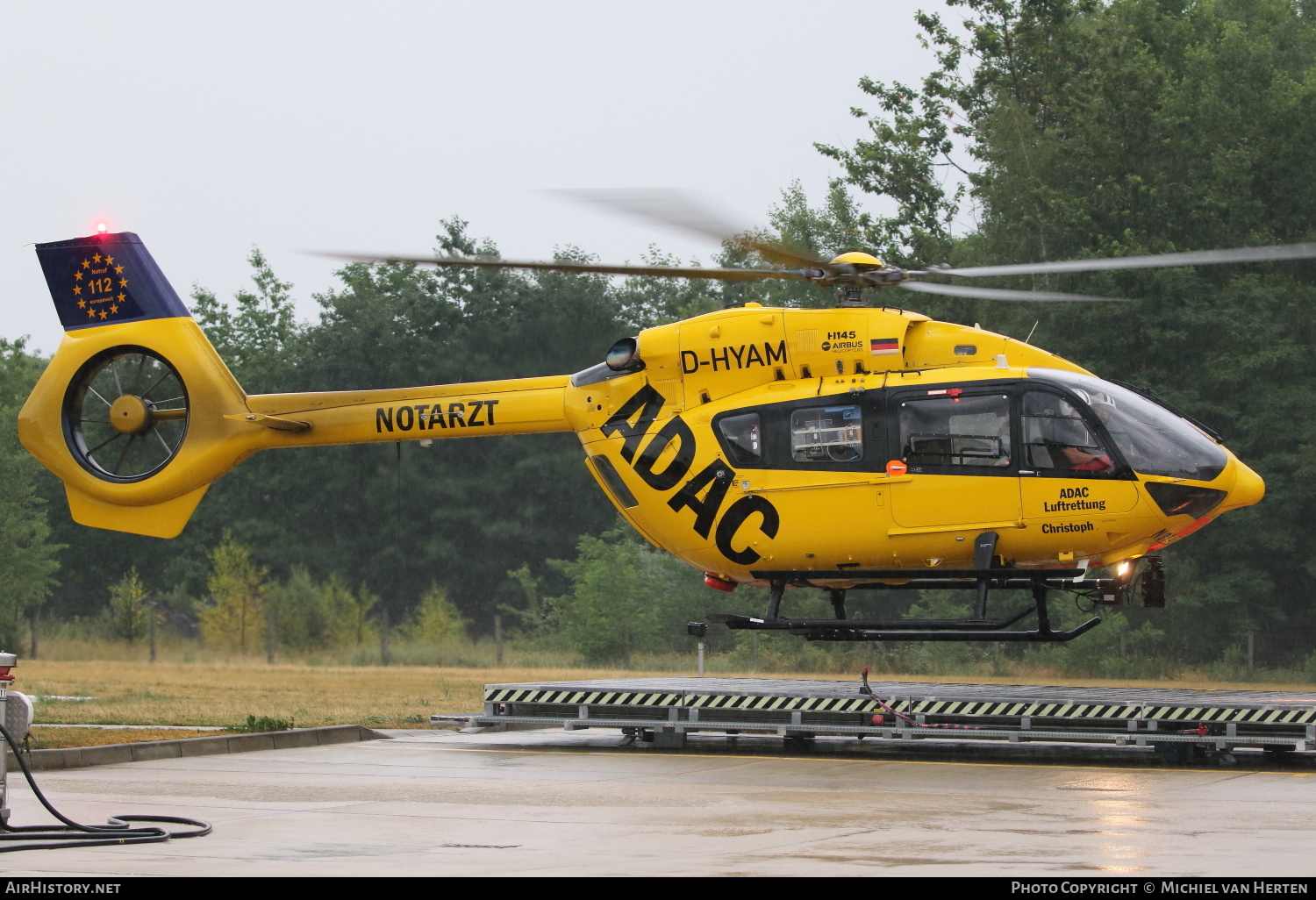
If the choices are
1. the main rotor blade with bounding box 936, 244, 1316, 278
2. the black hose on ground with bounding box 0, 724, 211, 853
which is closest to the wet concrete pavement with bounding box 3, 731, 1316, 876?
the black hose on ground with bounding box 0, 724, 211, 853

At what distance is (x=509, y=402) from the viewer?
17266 mm

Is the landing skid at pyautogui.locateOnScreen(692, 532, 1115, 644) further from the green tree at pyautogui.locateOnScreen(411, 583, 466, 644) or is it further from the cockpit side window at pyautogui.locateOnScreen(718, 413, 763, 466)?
the green tree at pyautogui.locateOnScreen(411, 583, 466, 644)

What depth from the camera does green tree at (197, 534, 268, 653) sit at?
146 ft

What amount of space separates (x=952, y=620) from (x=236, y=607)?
33747mm

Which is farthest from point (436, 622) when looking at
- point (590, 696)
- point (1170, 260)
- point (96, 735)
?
point (1170, 260)

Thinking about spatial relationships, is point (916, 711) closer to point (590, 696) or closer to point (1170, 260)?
point (590, 696)

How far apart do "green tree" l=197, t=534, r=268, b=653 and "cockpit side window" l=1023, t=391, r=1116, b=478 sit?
33.6 m

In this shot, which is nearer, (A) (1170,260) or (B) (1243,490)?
(A) (1170,260)

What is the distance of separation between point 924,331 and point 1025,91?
29.1 m

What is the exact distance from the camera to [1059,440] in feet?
47.6

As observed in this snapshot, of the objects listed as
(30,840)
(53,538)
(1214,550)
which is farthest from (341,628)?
(30,840)

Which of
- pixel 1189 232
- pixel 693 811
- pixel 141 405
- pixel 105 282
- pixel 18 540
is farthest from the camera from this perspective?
pixel 18 540

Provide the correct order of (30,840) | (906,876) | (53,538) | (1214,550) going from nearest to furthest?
1. (906,876)
2. (30,840)
3. (1214,550)
4. (53,538)

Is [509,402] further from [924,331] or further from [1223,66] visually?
[1223,66]
